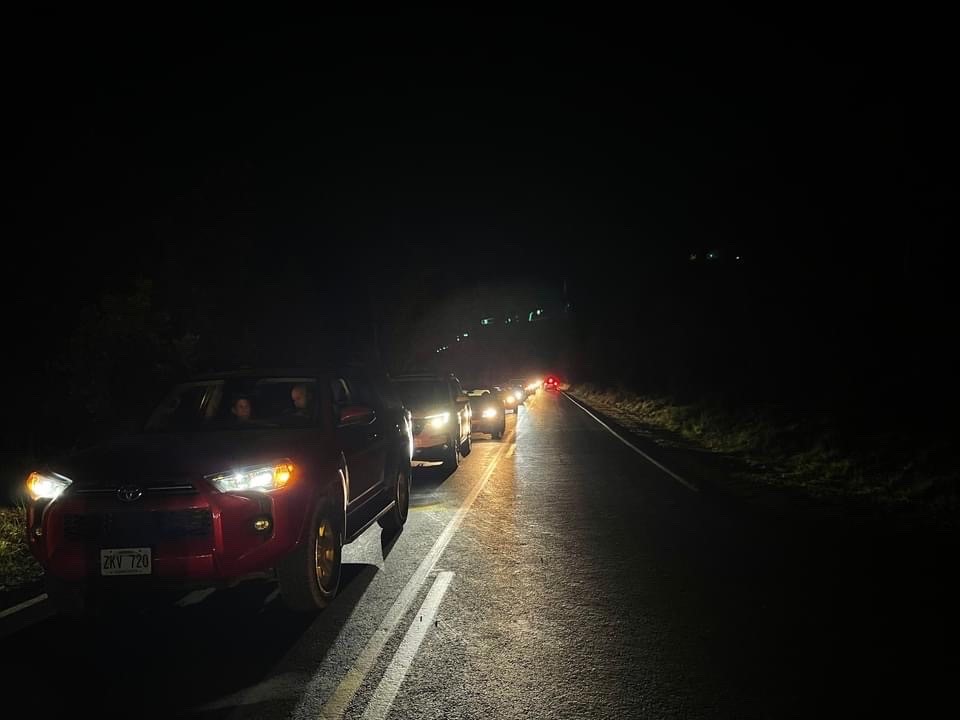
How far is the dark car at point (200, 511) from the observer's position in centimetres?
480

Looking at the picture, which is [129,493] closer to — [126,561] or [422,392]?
[126,561]

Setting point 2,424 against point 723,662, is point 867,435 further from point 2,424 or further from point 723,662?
point 2,424

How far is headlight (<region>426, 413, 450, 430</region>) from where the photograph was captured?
1308 cm

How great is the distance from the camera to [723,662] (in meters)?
4.37

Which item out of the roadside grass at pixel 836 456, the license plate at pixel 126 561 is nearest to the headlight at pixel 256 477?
the license plate at pixel 126 561

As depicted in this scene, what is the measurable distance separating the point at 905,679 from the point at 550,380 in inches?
2808

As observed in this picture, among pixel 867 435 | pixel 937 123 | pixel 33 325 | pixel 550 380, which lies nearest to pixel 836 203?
pixel 937 123

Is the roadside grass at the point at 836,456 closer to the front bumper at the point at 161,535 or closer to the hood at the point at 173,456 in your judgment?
the hood at the point at 173,456

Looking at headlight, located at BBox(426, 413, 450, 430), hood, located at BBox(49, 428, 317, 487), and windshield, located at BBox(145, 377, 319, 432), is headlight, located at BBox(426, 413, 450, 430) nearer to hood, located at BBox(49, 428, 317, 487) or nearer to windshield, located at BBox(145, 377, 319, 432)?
windshield, located at BBox(145, 377, 319, 432)

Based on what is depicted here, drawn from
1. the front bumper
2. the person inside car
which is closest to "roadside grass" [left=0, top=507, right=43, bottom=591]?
the front bumper

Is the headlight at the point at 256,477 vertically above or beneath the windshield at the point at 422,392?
beneath

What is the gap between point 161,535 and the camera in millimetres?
4793

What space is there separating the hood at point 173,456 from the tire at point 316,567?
0.66 metres

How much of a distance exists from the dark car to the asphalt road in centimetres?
43
